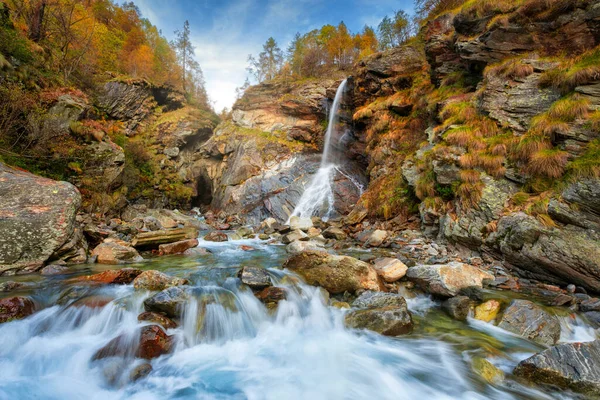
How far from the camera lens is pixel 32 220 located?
6.55 metres

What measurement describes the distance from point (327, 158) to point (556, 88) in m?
15.5

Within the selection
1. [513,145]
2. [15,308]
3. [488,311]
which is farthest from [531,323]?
[15,308]

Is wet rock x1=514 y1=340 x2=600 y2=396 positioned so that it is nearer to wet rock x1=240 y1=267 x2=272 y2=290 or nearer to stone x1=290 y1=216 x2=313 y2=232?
wet rock x1=240 y1=267 x2=272 y2=290

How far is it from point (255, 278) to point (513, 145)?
883cm

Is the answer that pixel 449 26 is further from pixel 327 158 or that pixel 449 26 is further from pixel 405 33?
pixel 405 33

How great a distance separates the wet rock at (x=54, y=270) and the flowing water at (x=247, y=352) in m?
0.44

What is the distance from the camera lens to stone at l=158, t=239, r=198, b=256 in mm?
9590

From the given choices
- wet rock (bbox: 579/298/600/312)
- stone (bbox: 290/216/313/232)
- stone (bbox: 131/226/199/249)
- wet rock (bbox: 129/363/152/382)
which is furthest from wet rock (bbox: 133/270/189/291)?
stone (bbox: 290/216/313/232)

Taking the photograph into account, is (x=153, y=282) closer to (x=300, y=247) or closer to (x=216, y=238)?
(x=300, y=247)

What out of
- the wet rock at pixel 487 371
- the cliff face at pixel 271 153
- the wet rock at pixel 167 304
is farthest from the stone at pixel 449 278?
the cliff face at pixel 271 153

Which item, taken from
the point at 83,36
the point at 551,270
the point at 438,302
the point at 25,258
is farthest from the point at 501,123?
the point at 83,36

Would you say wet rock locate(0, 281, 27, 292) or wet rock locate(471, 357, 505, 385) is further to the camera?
wet rock locate(0, 281, 27, 292)

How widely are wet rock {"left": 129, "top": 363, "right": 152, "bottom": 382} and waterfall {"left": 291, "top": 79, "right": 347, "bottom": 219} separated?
14.1m

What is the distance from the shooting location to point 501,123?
9.18m
